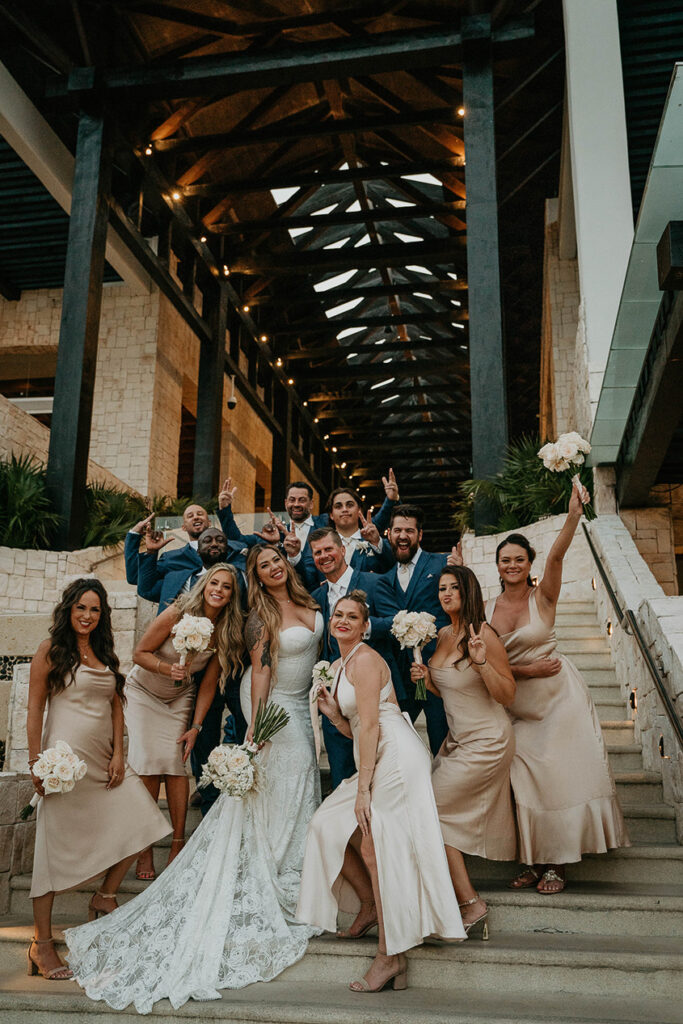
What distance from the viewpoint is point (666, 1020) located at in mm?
2990

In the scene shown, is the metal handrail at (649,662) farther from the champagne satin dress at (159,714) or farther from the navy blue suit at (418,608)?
the champagne satin dress at (159,714)

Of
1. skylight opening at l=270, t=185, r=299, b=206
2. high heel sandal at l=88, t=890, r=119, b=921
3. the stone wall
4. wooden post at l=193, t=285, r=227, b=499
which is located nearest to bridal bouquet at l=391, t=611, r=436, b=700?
the stone wall

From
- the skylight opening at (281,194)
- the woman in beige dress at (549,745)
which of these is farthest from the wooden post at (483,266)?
the skylight opening at (281,194)

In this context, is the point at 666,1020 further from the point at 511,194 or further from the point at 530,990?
the point at 511,194

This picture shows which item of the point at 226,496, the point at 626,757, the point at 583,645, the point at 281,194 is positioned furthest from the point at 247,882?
the point at 281,194

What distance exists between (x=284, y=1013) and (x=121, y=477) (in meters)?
13.2

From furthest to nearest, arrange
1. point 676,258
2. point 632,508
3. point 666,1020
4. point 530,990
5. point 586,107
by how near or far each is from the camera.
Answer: point 586,107, point 632,508, point 676,258, point 530,990, point 666,1020

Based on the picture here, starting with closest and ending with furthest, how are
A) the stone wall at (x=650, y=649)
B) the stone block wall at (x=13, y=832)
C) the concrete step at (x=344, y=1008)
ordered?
the concrete step at (x=344, y=1008) → the stone block wall at (x=13, y=832) → the stone wall at (x=650, y=649)

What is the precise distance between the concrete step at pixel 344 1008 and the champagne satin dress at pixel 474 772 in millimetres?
622

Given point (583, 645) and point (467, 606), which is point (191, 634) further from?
point (583, 645)

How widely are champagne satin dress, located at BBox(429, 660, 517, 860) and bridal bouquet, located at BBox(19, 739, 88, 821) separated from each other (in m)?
1.52

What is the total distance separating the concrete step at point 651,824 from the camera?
14.3ft

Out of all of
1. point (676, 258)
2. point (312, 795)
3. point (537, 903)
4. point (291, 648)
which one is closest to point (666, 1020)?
point (537, 903)

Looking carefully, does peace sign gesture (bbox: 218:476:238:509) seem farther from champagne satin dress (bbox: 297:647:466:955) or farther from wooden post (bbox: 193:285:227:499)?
wooden post (bbox: 193:285:227:499)
